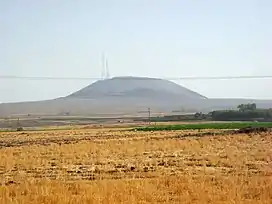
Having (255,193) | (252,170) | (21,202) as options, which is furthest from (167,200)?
(252,170)

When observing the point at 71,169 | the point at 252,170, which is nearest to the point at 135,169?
the point at 71,169

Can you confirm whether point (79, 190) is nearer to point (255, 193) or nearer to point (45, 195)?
point (45, 195)

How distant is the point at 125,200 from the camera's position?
1128 cm

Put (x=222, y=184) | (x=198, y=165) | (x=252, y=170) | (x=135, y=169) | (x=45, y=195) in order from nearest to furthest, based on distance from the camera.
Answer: (x=45, y=195) < (x=222, y=184) < (x=252, y=170) < (x=135, y=169) < (x=198, y=165)

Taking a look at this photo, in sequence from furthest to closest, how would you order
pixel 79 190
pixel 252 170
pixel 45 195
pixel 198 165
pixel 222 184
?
pixel 198 165, pixel 252 170, pixel 222 184, pixel 79 190, pixel 45 195

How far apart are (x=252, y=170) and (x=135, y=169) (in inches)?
168

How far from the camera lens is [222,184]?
13961mm

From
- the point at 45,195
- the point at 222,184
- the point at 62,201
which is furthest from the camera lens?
the point at 222,184

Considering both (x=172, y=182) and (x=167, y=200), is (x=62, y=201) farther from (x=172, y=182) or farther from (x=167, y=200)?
(x=172, y=182)

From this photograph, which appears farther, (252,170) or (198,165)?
(198,165)

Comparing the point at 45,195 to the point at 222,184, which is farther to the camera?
the point at 222,184

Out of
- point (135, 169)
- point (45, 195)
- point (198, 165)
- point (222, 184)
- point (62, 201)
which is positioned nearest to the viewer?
point (62, 201)

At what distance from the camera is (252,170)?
18297 mm

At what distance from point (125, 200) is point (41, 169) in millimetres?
10078
